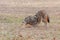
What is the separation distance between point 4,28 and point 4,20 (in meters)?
2.95

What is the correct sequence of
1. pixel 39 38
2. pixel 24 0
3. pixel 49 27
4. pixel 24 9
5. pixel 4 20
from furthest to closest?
pixel 24 0 → pixel 24 9 → pixel 4 20 → pixel 49 27 → pixel 39 38

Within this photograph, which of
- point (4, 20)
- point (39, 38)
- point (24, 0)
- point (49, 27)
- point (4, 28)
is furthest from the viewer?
point (24, 0)

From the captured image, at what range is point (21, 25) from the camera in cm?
1306

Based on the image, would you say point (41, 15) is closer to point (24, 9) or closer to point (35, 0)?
point (24, 9)

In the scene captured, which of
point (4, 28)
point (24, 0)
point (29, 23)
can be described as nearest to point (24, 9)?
point (24, 0)

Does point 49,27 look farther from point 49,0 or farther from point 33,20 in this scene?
point 49,0

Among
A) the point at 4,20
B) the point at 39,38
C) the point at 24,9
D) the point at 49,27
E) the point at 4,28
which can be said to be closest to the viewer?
the point at 39,38

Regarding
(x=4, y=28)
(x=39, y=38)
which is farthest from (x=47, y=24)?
(x=39, y=38)

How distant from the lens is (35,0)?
27.6 metres

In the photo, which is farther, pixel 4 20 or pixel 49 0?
pixel 49 0

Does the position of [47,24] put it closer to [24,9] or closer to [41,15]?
[41,15]

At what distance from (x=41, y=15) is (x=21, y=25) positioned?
97 cm

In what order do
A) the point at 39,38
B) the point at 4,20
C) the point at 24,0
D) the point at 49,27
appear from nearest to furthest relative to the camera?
the point at 39,38 < the point at 49,27 < the point at 4,20 < the point at 24,0

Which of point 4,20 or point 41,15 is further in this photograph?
point 4,20
